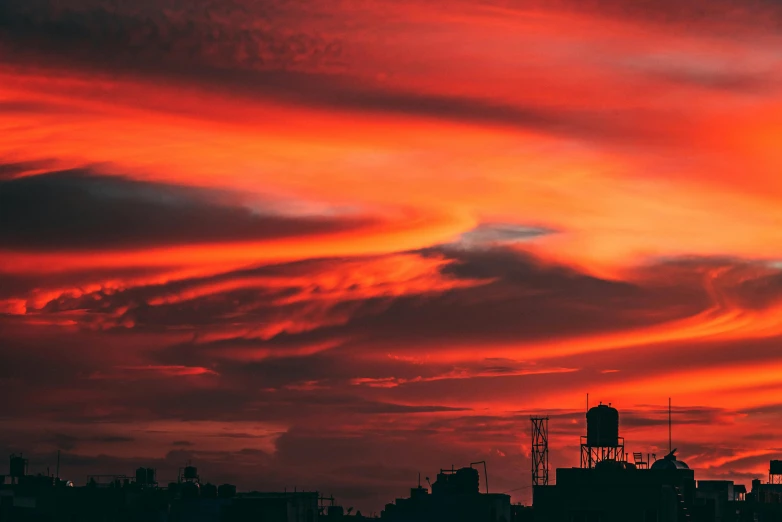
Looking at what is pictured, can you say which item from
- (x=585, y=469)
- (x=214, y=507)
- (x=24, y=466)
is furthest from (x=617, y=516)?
(x=24, y=466)

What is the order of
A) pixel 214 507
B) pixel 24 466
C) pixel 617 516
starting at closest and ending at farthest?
pixel 617 516, pixel 214 507, pixel 24 466

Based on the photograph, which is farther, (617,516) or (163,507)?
(163,507)

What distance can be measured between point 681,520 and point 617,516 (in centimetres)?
630

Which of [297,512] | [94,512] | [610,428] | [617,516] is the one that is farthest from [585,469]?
[94,512]

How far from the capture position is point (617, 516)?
14025cm

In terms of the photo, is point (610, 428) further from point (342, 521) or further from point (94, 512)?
point (94, 512)

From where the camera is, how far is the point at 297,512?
146 m

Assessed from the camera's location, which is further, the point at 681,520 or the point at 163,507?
the point at 163,507

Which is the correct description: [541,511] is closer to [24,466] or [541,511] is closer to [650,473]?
[650,473]

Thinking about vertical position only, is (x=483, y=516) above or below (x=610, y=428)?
below

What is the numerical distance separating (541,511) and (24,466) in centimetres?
6406

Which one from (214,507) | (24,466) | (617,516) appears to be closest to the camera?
(617,516)

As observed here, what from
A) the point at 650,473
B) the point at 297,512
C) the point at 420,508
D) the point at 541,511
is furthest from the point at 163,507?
the point at 650,473

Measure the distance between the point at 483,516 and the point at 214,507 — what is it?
91.9ft
